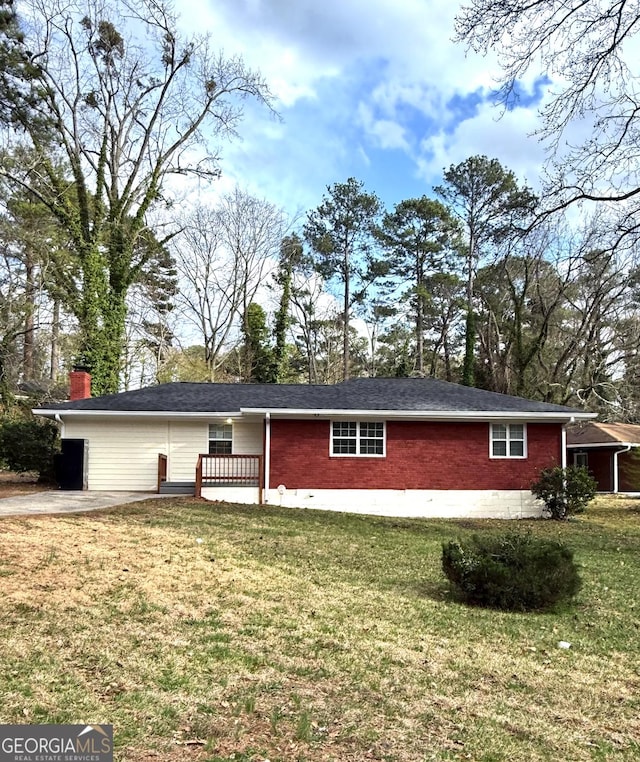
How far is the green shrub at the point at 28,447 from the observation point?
18.4 m

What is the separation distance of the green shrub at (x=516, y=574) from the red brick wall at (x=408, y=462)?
9.32 meters

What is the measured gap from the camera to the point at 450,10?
8969mm

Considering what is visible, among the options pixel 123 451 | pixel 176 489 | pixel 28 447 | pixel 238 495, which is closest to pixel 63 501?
pixel 176 489

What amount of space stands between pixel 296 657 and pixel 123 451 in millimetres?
14174

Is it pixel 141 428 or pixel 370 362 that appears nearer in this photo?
pixel 141 428

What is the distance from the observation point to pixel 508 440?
16906mm

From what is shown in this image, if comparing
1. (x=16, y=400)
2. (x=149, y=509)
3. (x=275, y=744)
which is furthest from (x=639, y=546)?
(x=16, y=400)

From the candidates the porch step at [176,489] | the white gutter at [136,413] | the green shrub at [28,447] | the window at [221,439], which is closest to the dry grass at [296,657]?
the porch step at [176,489]

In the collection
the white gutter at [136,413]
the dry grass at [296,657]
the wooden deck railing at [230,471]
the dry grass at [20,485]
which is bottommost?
the dry grass at [296,657]

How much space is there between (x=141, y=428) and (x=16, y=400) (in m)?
7.76

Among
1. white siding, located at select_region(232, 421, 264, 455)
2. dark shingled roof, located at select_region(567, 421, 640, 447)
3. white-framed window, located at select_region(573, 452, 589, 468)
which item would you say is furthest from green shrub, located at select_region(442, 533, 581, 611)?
white-framed window, located at select_region(573, 452, 589, 468)

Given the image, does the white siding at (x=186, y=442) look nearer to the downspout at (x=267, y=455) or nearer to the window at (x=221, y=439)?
the window at (x=221, y=439)

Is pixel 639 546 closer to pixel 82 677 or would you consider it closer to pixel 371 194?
pixel 82 677

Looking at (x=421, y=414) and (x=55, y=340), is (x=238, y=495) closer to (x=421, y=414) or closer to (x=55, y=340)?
(x=421, y=414)
